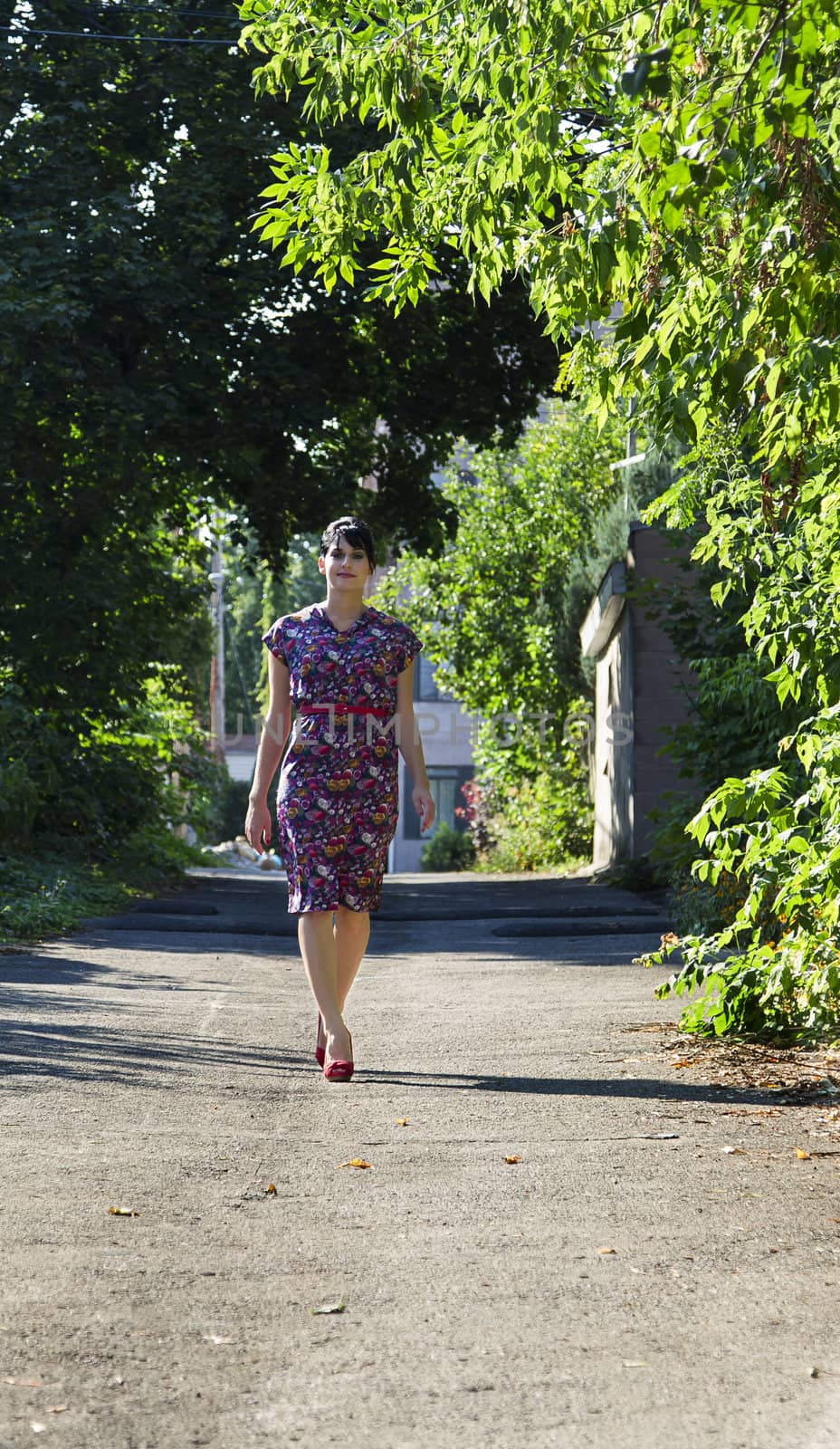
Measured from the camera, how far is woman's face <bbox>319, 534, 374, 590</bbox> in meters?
5.77

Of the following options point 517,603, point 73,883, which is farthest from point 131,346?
point 517,603

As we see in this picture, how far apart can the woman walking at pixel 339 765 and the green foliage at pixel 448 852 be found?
2711cm

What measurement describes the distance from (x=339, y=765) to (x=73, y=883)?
8092 mm

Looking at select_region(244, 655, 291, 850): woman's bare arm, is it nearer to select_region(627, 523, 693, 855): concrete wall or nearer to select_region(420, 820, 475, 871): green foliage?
select_region(627, 523, 693, 855): concrete wall

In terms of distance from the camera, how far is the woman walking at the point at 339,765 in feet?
18.5

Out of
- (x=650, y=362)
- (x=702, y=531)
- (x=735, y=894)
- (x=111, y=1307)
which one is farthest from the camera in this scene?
(x=702, y=531)

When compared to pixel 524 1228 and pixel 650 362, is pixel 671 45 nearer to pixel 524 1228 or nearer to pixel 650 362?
pixel 650 362

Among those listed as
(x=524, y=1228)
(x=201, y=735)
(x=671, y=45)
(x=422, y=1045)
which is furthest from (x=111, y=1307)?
(x=201, y=735)

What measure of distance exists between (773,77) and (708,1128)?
2821mm

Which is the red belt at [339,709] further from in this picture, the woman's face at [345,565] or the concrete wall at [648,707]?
the concrete wall at [648,707]

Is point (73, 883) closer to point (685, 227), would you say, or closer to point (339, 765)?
point (339, 765)

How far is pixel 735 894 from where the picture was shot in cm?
723

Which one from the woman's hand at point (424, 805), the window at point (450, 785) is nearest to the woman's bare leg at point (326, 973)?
the woman's hand at point (424, 805)

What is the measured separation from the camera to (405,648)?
5.81m
